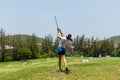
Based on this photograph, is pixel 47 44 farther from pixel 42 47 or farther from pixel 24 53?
pixel 24 53

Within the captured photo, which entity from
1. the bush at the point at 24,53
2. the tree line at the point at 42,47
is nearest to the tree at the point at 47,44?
the tree line at the point at 42,47

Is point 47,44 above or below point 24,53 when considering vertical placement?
above

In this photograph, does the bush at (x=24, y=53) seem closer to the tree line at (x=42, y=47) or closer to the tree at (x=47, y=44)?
the tree line at (x=42, y=47)

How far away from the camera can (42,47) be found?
9812 centimetres

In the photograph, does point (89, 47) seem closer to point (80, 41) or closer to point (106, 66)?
point (80, 41)

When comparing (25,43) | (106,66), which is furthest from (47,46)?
(106,66)

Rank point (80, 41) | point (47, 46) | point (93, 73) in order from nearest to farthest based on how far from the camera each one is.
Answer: point (93, 73), point (47, 46), point (80, 41)

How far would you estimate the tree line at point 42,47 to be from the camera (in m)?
85.9

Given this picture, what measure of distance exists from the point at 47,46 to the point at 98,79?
81239 mm

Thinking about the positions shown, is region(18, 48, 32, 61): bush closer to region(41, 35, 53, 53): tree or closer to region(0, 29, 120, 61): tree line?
region(0, 29, 120, 61): tree line

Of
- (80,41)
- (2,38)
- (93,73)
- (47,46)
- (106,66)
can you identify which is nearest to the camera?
(93,73)

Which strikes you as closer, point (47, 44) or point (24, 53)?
point (24, 53)

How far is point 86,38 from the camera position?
10625 centimetres

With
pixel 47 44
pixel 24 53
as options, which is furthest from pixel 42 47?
pixel 24 53
